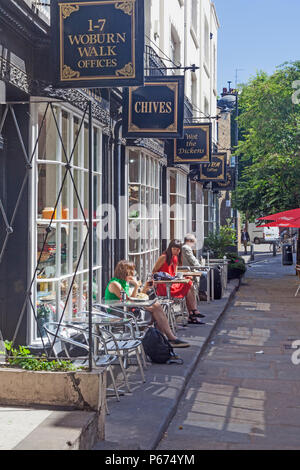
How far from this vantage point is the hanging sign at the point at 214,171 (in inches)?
816

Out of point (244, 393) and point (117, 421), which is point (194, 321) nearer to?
point (244, 393)

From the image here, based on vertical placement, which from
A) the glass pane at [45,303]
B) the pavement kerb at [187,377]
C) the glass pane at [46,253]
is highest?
the glass pane at [46,253]

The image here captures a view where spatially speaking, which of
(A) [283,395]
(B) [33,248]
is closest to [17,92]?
(B) [33,248]

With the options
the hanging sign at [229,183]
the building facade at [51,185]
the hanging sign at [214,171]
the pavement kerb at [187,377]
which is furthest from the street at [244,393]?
the hanging sign at [229,183]

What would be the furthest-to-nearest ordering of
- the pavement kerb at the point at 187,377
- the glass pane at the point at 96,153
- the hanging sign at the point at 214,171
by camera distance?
the hanging sign at the point at 214,171 → the glass pane at the point at 96,153 → the pavement kerb at the point at 187,377

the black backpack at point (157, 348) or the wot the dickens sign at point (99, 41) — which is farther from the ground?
the wot the dickens sign at point (99, 41)

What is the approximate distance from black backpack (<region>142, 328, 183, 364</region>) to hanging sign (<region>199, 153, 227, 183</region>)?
1325 cm

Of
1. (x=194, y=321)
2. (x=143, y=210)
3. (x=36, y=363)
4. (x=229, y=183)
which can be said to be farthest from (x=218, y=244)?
(x=36, y=363)

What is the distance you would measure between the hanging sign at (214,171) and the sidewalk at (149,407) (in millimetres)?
12174

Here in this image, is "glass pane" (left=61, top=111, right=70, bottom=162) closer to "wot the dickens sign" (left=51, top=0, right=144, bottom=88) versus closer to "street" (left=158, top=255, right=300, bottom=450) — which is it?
"wot the dickens sign" (left=51, top=0, right=144, bottom=88)

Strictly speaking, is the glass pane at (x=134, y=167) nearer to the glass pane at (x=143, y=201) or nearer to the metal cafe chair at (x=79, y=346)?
the glass pane at (x=143, y=201)

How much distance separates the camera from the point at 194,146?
49.8 ft

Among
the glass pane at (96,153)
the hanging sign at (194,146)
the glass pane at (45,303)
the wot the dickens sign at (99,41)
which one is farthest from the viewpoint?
the hanging sign at (194,146)

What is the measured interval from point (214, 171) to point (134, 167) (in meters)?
9.45
